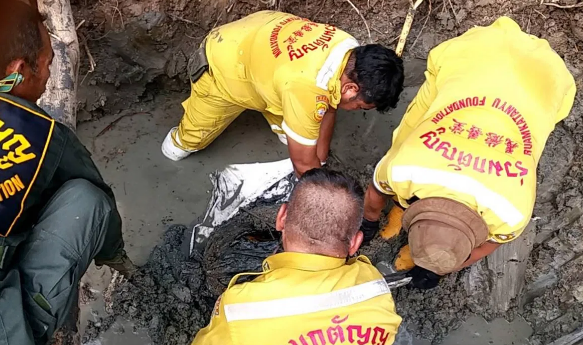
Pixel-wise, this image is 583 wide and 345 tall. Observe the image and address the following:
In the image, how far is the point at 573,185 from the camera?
8.54ft

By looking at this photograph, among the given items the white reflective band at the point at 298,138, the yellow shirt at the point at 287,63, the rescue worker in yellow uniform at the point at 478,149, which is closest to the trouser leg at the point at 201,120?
the yellow shirt at the point at 287,63

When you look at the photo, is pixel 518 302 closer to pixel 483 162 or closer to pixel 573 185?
pixel 573 185

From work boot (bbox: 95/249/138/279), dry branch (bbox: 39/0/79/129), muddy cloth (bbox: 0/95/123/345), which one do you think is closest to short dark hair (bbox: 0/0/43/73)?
muddy cloth (bbox: 0/95/123/345)

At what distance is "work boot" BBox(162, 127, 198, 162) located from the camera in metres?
2.94

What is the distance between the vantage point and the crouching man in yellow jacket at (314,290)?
1380 mm

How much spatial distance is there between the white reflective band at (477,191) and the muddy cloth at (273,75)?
64 centimetres

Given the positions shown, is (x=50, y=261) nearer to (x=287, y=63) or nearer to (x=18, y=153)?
(x=18, y=153)

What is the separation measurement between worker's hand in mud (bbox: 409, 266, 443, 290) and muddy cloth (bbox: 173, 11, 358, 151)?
0.79 meters

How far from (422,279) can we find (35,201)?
169 cm

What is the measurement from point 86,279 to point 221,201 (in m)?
0.76

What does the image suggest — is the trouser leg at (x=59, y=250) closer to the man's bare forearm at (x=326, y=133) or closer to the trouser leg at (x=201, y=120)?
the trouser leg at (x=201, y=120)

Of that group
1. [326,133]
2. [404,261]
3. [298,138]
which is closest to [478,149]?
[298,138]

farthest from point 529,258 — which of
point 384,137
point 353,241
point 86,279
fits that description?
point 86,279

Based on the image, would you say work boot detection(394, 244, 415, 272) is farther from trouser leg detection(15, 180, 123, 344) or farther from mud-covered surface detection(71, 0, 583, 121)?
trouser leg detection(15, 180, 123, 344)
